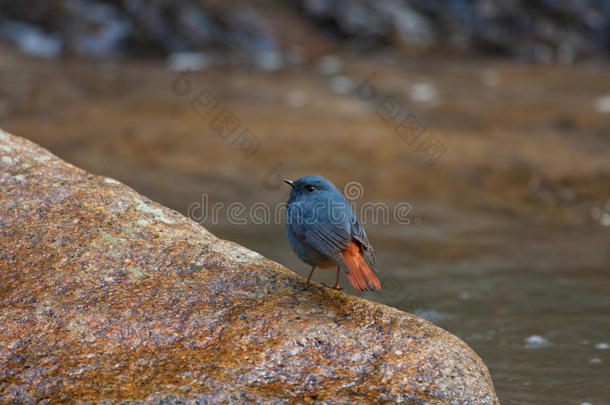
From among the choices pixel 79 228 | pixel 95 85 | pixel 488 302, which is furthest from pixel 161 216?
pixel 95 85

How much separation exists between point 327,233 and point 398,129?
759cm

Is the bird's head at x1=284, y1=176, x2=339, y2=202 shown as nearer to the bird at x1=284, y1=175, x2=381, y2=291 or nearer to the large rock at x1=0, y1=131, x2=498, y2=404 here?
the bird at x1=284, y1=175, x2=381, y2=291

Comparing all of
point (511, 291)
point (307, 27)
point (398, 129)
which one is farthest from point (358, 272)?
point (307, 27)

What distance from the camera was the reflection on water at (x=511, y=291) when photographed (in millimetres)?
5211

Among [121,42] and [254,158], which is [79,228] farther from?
[121,42]

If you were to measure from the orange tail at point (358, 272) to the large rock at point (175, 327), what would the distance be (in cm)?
21

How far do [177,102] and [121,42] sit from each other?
4.77m

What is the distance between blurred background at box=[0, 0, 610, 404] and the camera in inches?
Result: 264

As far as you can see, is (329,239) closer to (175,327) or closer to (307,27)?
(175,327)

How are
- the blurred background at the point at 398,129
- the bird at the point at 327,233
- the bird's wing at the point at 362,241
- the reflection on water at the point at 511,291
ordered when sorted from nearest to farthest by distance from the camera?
1. the bird at the point at 327,233
2. the bird's wing at the point at 362,241
3. the reflection on water at the point at 511,291
4. the blurred background at the point at 398,129

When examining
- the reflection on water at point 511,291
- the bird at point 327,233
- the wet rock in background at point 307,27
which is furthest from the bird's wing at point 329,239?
the wet rock in background at point 307,27

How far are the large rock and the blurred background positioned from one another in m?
1.79

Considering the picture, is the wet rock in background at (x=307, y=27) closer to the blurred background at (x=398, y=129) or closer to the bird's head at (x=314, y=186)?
the blurred background at (x=398, y=129)

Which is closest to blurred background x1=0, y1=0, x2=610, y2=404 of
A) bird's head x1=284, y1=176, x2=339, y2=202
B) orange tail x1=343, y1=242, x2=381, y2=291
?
orange tail x1=343, y1=242, x2=381, y2=291
